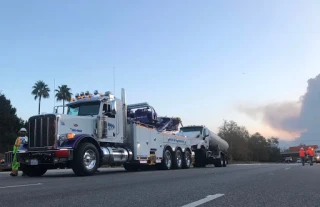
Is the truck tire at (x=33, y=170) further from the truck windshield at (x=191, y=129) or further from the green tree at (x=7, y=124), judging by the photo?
the green tree at (x=7, y=124)

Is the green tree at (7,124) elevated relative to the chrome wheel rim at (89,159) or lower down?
elevated

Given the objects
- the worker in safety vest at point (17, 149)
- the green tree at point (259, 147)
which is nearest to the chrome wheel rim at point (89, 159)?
the worker in safety vest at point (17, 149)

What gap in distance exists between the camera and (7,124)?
54.3m

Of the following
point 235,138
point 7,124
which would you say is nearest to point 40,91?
point 7,124

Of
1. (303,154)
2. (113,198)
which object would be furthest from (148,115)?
(303,154)

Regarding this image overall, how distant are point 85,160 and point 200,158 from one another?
11666mm

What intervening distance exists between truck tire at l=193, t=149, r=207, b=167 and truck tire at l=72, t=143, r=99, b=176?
1078 centimetres

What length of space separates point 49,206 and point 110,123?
351 inches

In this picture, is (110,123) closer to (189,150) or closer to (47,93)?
(189,150)

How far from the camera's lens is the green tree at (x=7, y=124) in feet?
164

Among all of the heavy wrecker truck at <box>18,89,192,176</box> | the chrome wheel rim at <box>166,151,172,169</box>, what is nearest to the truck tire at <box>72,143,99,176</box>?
the heavy wrecker truck at <box>18,89,192,176</box>

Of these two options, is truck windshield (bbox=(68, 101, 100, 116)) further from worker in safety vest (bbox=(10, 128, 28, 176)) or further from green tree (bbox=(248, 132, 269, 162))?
green tree (bbox=(248, 132, 269, 162))

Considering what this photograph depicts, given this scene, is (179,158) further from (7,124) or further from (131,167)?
(7,124)

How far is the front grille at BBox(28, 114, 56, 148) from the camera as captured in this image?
39.4 feet
